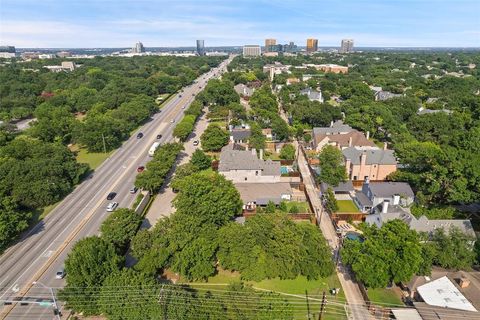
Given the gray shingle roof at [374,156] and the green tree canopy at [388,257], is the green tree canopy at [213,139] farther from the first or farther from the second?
the green tree canopy at [388,257]

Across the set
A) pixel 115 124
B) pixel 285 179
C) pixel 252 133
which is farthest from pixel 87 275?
pixel 115 124

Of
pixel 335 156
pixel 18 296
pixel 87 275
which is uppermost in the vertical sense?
pixel 335 156

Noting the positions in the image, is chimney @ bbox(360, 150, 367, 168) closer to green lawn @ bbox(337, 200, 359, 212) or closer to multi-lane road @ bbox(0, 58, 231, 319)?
green lawn @ bbox(337, 200, 359, 212)

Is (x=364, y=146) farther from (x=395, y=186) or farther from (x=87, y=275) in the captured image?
(x=87, y=275)

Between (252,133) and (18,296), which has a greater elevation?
(252,133)

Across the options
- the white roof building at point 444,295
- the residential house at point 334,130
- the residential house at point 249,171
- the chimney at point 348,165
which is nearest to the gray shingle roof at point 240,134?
the residential house at point 334,130

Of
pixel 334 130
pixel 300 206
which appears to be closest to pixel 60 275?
pixel 300 206
